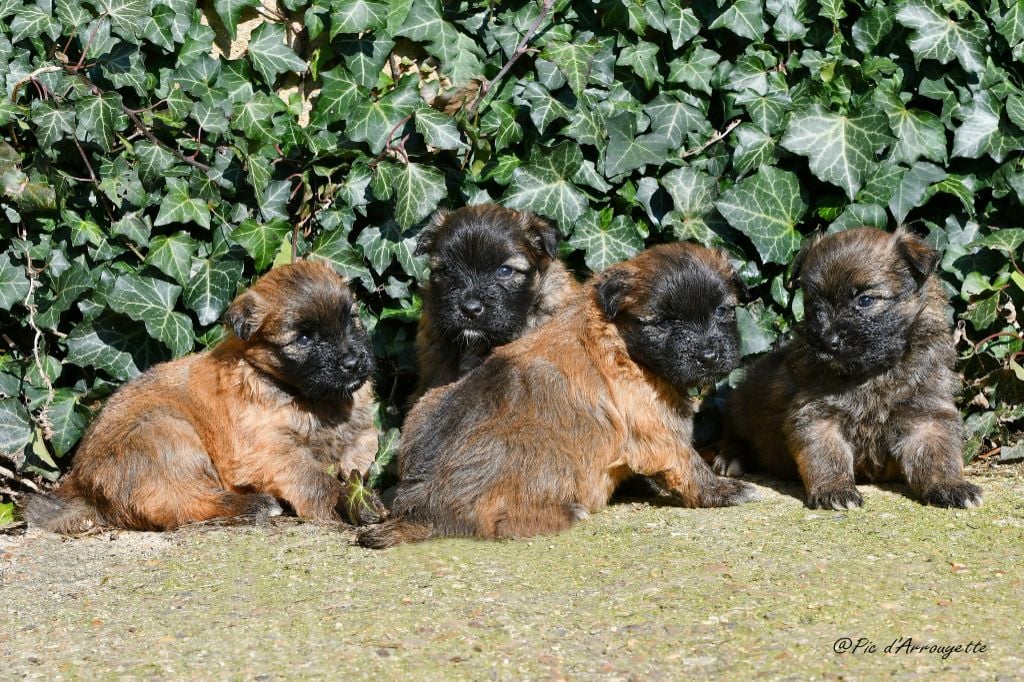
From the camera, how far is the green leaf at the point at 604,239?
25.8 feet

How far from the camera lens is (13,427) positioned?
7.44m

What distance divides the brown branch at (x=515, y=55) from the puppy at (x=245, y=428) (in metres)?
1.53

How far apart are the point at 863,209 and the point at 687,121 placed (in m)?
1.28

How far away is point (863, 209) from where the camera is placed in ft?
25.0

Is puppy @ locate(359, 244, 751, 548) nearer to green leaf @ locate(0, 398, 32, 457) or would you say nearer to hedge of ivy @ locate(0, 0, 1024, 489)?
hedge of ivy @ locate(0, 0, 1024, 489)

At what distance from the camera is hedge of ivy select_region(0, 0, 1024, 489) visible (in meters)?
7.54

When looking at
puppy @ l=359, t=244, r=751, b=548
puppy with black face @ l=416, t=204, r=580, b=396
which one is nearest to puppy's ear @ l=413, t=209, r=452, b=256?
puppy with black face @ l=416, t=204, r=580, b=396

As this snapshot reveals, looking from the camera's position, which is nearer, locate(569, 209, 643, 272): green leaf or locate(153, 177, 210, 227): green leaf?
locate(153, 177, 210, 227): green leaf

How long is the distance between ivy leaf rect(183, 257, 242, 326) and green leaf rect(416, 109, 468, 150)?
148 centimetres

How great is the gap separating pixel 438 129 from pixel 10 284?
2900 millimetres

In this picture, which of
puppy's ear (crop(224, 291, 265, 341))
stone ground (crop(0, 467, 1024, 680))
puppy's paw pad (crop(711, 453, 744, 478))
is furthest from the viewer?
puppy's paw pad (crop(711, 453, 744, 478))

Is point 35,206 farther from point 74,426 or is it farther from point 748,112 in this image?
point 748,112

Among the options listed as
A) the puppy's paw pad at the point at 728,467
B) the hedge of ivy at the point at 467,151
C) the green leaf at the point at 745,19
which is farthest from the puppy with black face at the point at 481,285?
the green leaf at the point at 745,19

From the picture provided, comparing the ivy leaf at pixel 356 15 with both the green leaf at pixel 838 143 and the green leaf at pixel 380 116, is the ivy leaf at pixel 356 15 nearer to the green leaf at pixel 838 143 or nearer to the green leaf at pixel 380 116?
the green leaf at pixel 380 116
